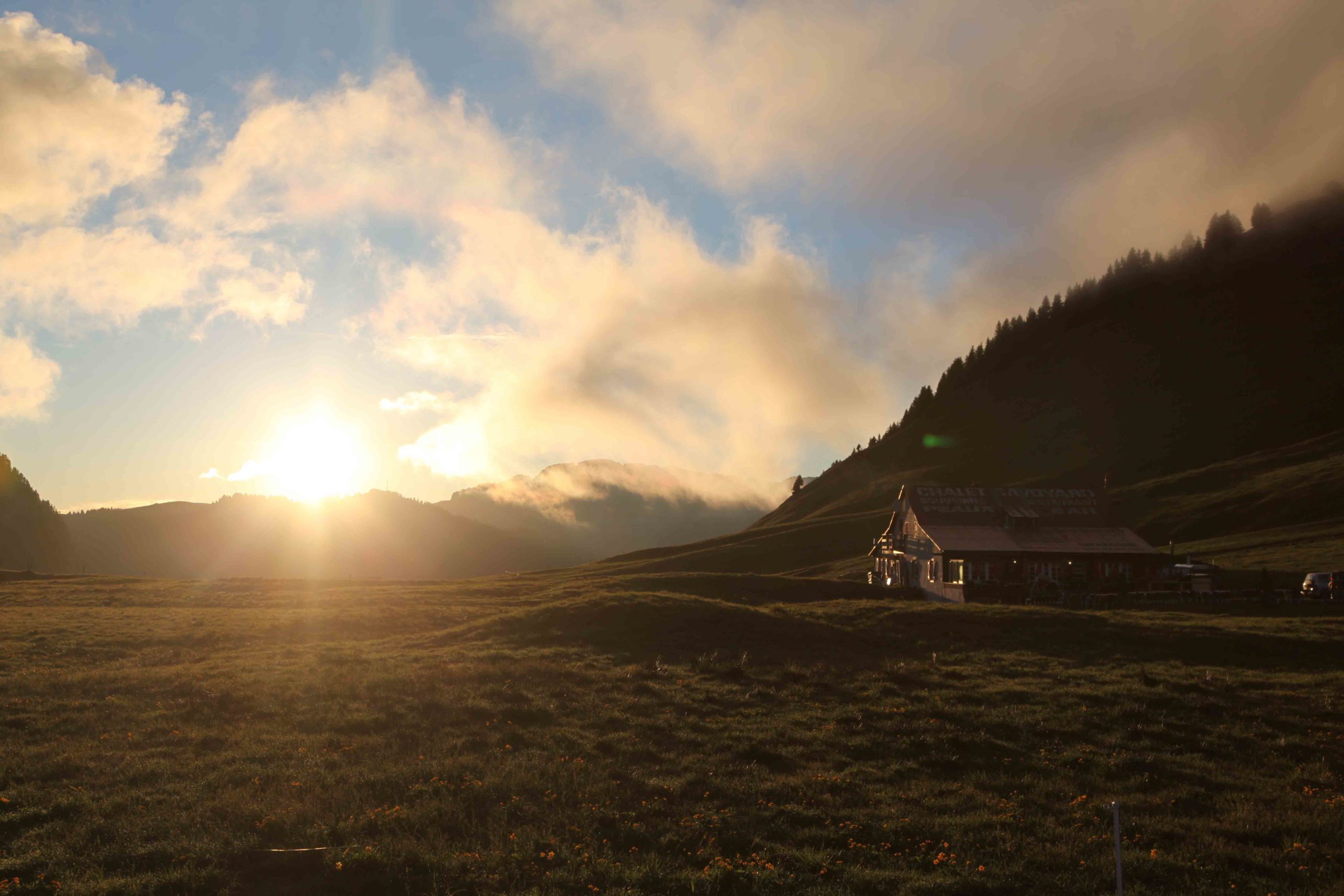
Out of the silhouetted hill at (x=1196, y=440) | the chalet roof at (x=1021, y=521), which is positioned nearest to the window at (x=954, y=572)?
the chalet roof at (x=1021, y=521)

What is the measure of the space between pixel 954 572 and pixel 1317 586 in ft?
74.6

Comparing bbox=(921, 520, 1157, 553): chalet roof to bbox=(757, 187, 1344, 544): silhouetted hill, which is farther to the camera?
bbox=(757, 187, 1344, 544): silhouetted hill

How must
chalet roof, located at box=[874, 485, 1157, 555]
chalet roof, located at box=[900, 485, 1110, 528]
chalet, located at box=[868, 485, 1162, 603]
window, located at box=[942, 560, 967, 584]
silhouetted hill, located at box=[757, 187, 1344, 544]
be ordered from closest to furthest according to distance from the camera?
window, located at box=[942, 560, 967, 584] < chalet, located at box=[868, 485, 1162, 603] < chalet roof, located at box=[874, 485, 1157, 555] < chalet roof, located at box=[900, 485, 1110, 528] < silhouetted hill, located at box=[757, 187, 1344, 544]

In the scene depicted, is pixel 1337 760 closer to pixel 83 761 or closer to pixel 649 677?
pixel 649 677

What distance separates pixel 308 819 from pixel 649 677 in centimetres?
1548

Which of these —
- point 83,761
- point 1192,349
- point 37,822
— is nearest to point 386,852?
point 37,822

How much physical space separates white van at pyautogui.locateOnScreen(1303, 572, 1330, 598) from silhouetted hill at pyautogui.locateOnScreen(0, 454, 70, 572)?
183 m

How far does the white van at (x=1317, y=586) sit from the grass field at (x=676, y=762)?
14.4 metres

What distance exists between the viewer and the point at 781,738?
66.0 feet

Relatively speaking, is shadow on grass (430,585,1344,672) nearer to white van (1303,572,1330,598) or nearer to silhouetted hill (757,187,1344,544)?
white van (1303,572,1330,598)

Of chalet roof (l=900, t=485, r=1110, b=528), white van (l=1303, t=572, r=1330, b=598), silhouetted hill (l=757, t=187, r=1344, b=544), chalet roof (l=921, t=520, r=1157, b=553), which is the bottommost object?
white van (l=1303, t=572, r=1330, b=598)

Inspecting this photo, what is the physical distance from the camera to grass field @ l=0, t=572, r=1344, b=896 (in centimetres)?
1230

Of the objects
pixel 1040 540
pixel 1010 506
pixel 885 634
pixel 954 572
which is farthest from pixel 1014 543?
pixel 885 634

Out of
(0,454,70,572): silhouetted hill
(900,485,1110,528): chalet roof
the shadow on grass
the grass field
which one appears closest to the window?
(900,485,1110,528): chalet roof
